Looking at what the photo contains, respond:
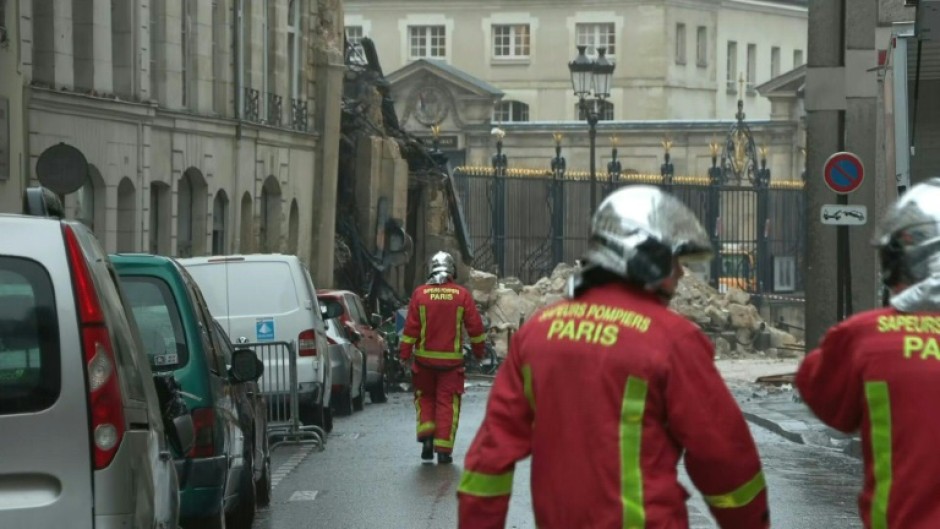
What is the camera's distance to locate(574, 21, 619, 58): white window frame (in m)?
89.6

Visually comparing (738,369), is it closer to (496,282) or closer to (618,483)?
(496,282)

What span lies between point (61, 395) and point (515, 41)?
8575 cm

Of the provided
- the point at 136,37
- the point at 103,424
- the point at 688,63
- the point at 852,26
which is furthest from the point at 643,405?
the point at 688,63

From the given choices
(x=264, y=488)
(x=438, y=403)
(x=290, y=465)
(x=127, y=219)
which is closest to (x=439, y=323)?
(x=438, y=403)

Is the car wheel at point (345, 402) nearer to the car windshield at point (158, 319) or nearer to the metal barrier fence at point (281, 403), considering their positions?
the metal barrier fence at point (281, 403)

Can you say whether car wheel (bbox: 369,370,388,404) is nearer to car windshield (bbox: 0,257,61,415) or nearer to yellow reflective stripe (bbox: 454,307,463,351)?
yellow reflective stripe (bbox: 454,307,463,351)

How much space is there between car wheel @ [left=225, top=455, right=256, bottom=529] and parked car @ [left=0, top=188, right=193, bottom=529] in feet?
17.6

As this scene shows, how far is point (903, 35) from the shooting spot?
1630 centimetres

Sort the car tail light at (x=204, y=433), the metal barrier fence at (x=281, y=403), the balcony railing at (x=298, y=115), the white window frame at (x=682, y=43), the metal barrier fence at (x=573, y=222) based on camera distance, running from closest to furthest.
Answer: the car tail light at (x=204, y=433)
the metal barrier fence at (x=281, y=403)
the balcony railing at (x=298, y=115)
the metal barrier fence at (x=573, y=222)
the white window frame at (x=682, y=43)

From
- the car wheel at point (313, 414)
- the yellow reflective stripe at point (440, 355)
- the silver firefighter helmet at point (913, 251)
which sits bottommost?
the car wheel at point (313, 414)

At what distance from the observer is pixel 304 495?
14.7 meters

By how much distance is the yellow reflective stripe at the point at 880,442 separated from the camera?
5.43 metres

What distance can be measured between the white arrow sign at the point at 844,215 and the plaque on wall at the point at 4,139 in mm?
11275

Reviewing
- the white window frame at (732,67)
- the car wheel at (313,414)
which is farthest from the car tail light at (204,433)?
the white window frame at (732,67)
